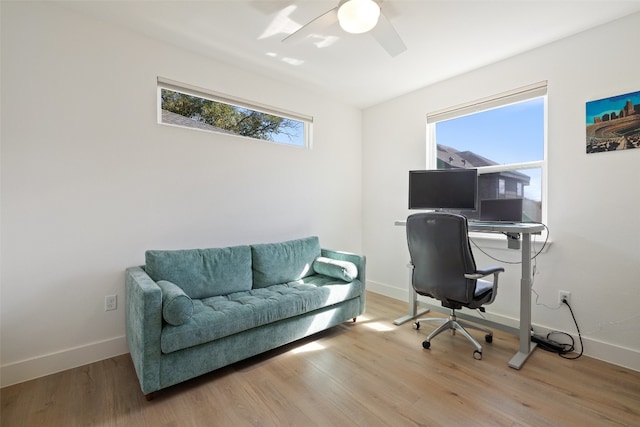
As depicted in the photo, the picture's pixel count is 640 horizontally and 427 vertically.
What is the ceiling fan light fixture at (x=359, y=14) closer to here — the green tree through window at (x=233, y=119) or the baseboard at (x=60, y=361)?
the green tree through window at (x=233, y=119)

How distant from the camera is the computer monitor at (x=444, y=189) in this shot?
103 inches

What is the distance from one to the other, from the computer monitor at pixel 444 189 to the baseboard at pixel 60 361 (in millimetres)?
2853

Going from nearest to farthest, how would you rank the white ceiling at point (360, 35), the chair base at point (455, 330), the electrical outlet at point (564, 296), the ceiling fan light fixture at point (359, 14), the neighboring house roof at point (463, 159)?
the ceiling fan light fixture at point (359, 14) < the white ceiling at point (360, 35) < the chair base at point (455, 330) < the electrical outlet at point (564, 296) < the neighboring house roof at point (463, 159)

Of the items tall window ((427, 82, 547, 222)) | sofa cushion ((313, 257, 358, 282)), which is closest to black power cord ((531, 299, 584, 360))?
tall window ((427, 82, 547, 222))

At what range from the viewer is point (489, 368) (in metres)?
2.08

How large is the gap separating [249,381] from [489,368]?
171 centimetres

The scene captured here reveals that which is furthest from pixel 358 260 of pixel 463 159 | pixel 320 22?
pixel 320 22

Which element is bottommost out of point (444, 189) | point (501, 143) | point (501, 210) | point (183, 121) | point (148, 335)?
point (148, 335)

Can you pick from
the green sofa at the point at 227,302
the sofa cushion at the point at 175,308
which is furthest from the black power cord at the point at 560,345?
the sofa cushion at the point at 175,308

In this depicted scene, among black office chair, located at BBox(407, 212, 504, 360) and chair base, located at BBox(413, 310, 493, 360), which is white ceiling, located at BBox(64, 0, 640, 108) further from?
chair base, located at BBox(413, 310, 493, 360)

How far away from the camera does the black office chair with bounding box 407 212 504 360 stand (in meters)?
2.09

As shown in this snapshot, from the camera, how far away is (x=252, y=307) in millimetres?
2096

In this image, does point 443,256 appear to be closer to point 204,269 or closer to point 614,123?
point 614,123

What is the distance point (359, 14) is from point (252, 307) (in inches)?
80.9
